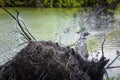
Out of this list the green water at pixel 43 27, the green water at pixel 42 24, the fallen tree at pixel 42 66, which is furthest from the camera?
the green water at pixel 42 24

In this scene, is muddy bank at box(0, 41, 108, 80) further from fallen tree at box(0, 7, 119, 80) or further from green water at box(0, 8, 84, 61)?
green water at box(0, 8, 84, 61)

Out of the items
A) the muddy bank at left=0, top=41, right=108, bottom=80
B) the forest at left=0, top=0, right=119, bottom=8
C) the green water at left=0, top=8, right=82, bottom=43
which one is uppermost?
the muddy bank at left=0, top=41, right=108, bottom=80

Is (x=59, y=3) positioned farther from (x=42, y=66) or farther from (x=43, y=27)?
(x=42, y=66)

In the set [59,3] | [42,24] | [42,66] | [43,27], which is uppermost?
[42,66]

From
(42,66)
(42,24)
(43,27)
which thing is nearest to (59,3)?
(42,24)

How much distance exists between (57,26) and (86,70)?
30.1ft

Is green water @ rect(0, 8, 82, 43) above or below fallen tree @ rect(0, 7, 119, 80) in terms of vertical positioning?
below

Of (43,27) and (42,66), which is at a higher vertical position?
(42,66)

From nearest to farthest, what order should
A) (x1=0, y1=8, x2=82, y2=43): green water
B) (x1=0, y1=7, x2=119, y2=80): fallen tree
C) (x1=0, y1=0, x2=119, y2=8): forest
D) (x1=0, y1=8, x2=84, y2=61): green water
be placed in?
(x1=0, y1=7, x2=119, y2=80): fallen tree < (x1=0, y1=8, x2=84, y2=61): green water < (x1=0, y1=8, x2=82, y2=43): green water < (x1=0, y1=0, x2=119, y2=8): forest

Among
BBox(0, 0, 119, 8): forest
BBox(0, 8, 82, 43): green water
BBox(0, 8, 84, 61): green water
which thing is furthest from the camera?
BBox(0, 0, 119, 8): forest

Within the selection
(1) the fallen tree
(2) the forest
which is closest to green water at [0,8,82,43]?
(2) the forest

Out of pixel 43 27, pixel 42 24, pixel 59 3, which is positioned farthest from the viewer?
pixel 59 3

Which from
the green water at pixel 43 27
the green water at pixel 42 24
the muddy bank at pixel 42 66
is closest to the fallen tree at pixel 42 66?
the muddy bank at pixel 42 66

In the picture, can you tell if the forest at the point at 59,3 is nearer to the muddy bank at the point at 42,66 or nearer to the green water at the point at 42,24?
the green water at the point at 42,24
